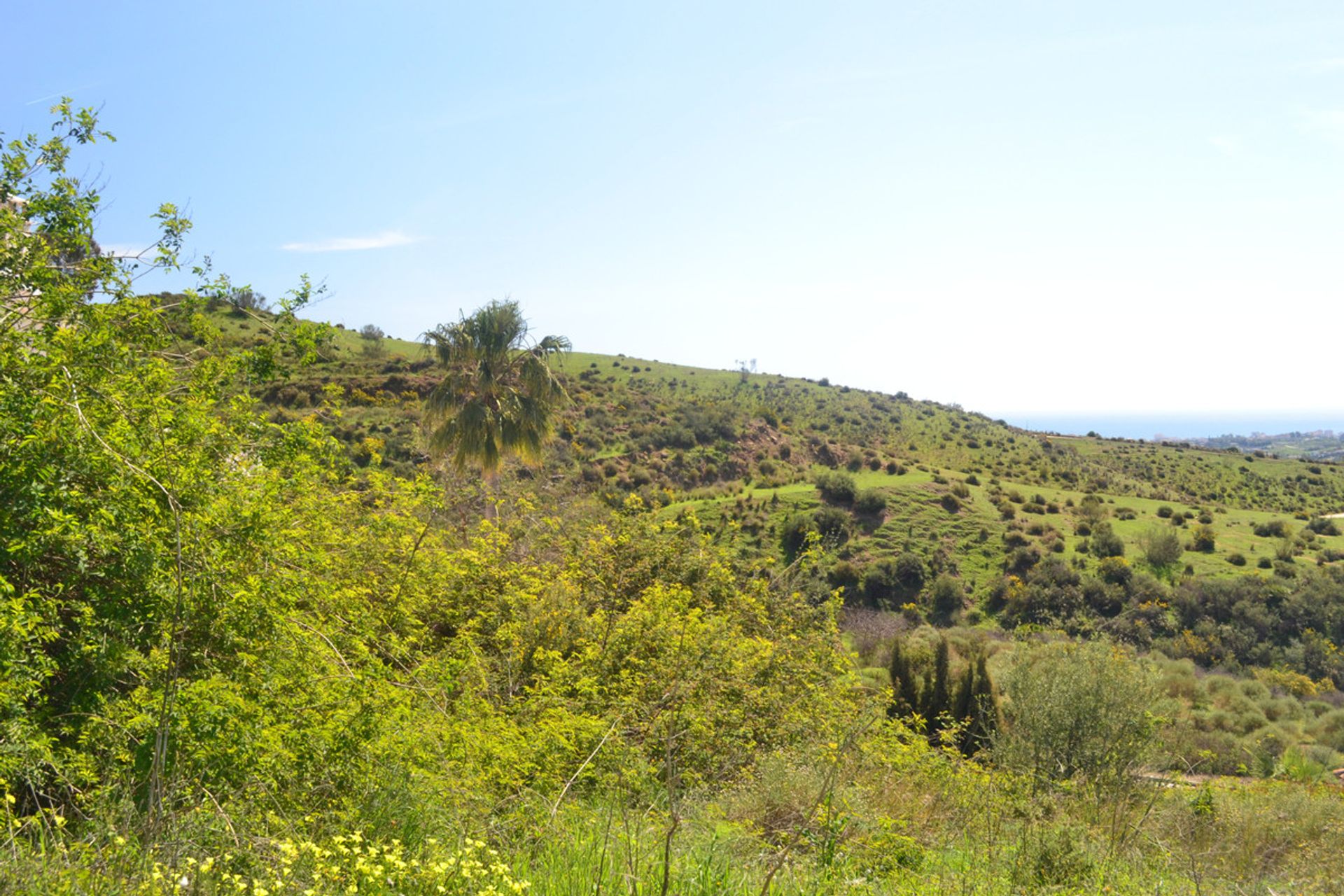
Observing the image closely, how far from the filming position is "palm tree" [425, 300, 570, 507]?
17953mm

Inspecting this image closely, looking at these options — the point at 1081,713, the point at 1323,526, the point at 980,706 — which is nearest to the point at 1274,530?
the point at 1323,526

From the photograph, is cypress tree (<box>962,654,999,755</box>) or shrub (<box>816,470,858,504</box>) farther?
shrub (<box>816,470,858,504</box>)

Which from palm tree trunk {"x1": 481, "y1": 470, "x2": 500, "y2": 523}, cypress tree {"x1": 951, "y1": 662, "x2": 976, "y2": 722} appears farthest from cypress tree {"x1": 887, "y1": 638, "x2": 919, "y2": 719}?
palm tree trunk {"x1": 481, "y1": 470, "x2": 500, "y2": 523}

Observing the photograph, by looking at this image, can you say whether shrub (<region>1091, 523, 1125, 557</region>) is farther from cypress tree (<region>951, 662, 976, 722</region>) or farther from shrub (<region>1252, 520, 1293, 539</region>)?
cypress tree (<region>951, 662, 976, 722</region>)

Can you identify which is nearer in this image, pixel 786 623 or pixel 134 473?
pixel 134 473

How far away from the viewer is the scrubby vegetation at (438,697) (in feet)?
13.4

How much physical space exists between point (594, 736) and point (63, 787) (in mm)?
3813

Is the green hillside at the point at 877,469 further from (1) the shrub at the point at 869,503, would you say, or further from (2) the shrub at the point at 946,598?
(2) the shrub at the point at 946,598

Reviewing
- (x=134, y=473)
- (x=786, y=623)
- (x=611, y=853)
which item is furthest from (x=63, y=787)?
(x=786, y=623)

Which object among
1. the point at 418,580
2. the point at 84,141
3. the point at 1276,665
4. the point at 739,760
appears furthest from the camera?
the point at 1276,665

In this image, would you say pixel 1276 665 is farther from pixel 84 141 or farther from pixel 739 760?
pixel 84 141

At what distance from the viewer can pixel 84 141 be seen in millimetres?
6758

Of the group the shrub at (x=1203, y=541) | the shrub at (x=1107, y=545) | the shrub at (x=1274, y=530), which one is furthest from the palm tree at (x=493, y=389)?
the shrub at (x=1274, y=530)

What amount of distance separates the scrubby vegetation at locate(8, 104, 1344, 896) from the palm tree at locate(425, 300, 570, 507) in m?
0.63
